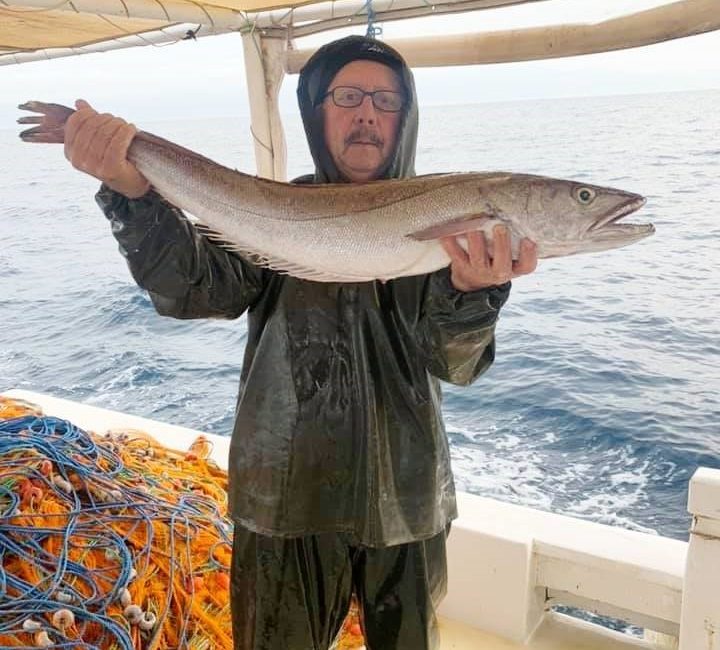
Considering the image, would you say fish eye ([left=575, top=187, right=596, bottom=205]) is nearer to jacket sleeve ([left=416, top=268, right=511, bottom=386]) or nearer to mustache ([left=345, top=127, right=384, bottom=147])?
jacket sleeve ([left=416, top=268, right=511, bottom=386])

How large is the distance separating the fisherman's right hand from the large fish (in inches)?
1.8

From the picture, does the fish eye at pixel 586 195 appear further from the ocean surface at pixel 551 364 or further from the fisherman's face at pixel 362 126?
the ocean surface at pixel 551 364

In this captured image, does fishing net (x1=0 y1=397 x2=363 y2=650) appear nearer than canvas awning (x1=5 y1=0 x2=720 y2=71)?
No

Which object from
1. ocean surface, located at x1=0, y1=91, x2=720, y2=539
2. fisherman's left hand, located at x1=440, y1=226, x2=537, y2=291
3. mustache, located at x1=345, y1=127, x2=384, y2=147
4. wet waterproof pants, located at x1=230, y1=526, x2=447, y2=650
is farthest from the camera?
ocean surface, located at x1=0, y1=91, x2=720, y2=539

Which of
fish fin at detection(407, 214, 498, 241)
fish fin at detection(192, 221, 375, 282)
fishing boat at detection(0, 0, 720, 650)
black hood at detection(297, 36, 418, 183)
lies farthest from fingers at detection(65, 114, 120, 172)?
fishing boat at detection(0, 0, 720, 650)

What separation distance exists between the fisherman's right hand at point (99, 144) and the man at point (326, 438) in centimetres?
7

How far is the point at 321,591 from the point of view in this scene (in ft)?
8.16

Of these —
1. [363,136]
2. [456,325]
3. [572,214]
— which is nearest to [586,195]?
[572,214]

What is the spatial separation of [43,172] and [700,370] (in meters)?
62.5

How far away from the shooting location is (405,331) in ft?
8.27

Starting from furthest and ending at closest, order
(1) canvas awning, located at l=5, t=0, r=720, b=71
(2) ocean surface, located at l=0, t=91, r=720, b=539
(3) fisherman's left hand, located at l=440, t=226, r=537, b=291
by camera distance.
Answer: (2) ocean surface, located at l=0, t=91, r=720, b=539 < (1) canvas awning, located at l=5, t=0, r=720, b=71 < (3) fisherman's left hand, located at l=440, t=226, r=537, b=291

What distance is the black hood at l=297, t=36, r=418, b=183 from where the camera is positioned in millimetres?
2713

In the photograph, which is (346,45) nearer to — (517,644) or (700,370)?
(517,644)

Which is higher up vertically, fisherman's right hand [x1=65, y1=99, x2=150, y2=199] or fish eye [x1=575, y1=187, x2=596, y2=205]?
fisherman's right hand [x1=65, y1=99, x2=150, y2=199]
